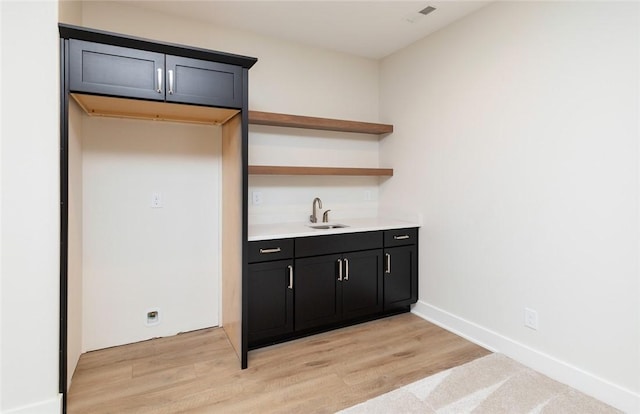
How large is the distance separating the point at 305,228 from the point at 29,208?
1838 millimetres

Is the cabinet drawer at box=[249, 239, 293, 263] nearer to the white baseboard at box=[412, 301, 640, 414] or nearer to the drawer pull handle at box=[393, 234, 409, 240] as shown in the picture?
the drawer pull handle at box=[393, 234, 409, 240]

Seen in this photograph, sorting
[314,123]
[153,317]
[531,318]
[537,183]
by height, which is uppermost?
[314,123]

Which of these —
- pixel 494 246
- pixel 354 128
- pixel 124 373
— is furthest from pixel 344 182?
pixel 124 373

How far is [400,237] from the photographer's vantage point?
3.22m

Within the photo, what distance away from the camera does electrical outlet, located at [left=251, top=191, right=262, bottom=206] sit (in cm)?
313

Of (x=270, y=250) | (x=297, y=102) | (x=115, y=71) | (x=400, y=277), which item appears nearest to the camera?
(x=115, y=71)

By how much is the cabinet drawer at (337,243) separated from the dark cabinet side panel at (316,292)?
0.06 m

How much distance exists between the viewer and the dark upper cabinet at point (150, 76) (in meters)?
1.91

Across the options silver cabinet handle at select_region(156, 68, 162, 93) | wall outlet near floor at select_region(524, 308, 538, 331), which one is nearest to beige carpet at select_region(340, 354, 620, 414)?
wall outlet near floor at select_region(524, 308, 538, 331)

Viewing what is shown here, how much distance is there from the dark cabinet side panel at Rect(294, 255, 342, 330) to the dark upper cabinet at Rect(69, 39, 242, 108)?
1363 millimetres

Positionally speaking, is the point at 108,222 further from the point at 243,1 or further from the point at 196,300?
the point at 243,1

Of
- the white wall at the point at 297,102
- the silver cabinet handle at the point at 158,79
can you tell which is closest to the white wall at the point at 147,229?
the white wall at the point at 297,102

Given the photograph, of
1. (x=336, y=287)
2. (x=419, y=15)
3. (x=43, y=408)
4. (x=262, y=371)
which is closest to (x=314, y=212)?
(x=336, y=287)

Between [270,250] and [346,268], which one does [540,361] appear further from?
[270,250]
